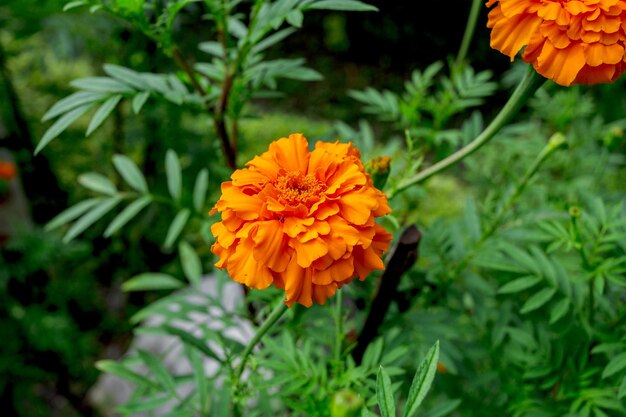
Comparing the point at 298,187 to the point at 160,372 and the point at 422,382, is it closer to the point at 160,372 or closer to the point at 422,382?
the point at 422,382

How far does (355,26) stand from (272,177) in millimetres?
A: 3338

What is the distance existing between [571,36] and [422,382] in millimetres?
258

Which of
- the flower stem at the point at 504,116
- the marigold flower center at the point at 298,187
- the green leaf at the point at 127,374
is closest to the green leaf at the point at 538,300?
the flower stem at the point at 504,116

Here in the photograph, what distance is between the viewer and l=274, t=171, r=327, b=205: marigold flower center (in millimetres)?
411

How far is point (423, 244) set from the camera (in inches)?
29.8

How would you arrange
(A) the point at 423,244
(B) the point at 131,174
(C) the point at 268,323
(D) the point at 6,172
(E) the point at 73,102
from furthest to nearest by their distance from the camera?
(D) the point at 6,172 → (B) the point at 131,174 → (A) the point at 423,244 → (E) the point at 73,102 → (C) the point at 268,323

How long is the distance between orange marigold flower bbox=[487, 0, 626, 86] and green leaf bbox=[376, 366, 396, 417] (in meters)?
0.24

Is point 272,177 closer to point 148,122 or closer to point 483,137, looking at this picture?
point 483,137

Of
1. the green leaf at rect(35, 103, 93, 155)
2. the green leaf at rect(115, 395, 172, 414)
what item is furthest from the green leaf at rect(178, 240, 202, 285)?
the green leaf at rect(35, 103, 93, 155)

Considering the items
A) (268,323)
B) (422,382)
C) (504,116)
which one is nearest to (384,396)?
(422,382)

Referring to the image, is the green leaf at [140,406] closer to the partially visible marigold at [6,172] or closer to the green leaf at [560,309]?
the green leaf at [560,309]

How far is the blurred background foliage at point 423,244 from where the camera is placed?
0.64 m

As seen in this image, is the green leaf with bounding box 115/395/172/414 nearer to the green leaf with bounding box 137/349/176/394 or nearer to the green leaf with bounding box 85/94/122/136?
the green leaf with bounding box 137/349/176/394

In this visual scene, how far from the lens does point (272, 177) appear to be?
0.43 metres
